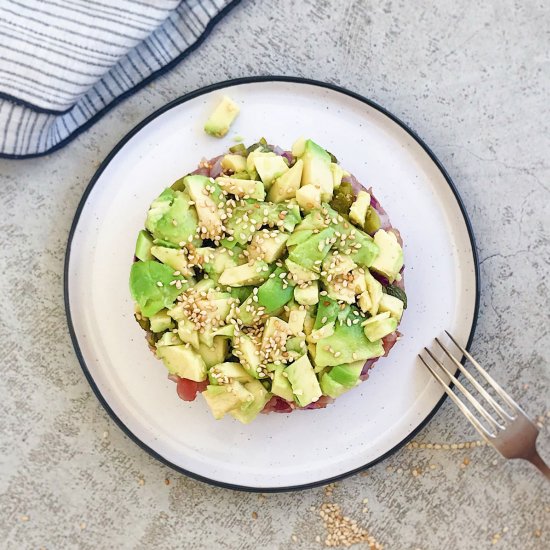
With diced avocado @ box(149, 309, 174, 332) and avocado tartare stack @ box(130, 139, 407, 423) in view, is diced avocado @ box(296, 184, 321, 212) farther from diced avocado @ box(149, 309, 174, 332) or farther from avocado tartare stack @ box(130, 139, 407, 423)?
diced avocado @ box(149, 309, 174, 332)

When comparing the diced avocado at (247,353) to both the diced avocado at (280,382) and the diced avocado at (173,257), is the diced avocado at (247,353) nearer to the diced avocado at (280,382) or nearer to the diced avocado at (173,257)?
the diced avocado at (280,382)

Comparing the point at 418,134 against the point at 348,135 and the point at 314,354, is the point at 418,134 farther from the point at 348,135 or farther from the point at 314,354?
the point at 314,354

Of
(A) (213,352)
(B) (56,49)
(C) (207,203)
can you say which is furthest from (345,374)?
(B) (56,49)

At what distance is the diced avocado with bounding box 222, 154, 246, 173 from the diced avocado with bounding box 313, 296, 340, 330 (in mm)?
477

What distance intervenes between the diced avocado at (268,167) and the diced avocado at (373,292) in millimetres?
391

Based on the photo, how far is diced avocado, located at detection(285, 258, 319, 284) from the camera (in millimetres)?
1889

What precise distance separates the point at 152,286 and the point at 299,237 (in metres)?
0.44

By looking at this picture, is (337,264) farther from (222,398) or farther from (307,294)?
(222,398)

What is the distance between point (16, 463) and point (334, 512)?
1.16m

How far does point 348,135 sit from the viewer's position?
2328 mm

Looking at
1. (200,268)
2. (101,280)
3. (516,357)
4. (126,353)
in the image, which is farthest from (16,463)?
(516,357)

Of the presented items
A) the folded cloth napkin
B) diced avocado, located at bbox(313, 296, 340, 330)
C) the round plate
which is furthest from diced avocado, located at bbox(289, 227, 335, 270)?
the folded cloth napkin

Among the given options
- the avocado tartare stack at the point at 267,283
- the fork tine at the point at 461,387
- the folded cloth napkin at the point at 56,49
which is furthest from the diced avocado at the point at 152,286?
the fork tine at the point at 461,387

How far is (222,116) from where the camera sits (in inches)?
88.3
